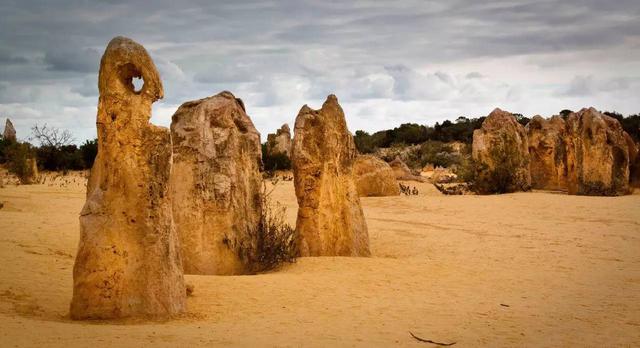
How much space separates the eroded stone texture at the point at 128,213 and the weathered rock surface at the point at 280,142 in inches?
1052

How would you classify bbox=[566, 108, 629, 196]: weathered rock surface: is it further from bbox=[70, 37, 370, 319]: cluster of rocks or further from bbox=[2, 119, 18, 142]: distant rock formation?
bbox=[2, 119, 18, 142]: distant rock formation

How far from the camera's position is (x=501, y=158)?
2092 centimetres

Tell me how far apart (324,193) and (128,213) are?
4537 millimetres

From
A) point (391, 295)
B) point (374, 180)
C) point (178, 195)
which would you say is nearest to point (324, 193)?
point (178, 195)

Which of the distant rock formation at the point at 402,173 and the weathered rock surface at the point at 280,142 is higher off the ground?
the weathered rock surface at the point at 280,142

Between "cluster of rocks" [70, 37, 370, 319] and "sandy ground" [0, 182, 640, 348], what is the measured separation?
414 mm

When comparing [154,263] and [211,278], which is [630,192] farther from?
[154,263]

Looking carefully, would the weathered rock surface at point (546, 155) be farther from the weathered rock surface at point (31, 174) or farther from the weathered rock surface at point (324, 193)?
the weathered rock surface at point (31, 174)

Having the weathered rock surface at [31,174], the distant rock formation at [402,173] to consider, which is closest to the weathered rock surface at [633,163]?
the distant rock formation at [402,173]

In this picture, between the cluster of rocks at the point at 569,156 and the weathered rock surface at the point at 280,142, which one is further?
the weathered rock surface at the point at 280,142

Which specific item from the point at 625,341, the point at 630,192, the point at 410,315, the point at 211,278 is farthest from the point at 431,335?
the point at 630,192

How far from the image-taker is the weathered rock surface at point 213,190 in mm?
9047

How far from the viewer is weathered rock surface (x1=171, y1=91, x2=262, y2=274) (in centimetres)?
905

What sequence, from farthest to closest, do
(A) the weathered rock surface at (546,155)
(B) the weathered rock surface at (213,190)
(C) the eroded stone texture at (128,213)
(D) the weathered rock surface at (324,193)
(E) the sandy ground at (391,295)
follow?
1. (A) the weathered rock surface at (546,155)
2. (D) the weathered rock surface at (324,193)
3. (B) the weathered rock surface at (213,190)
4. (C) the eroded stone texture at (128,213)
5. (E) the sandy ground at (391,295)
